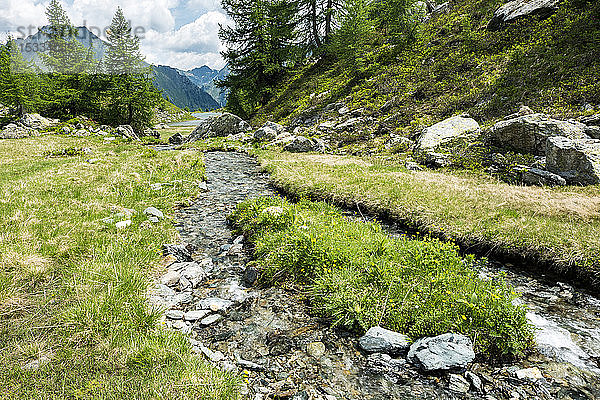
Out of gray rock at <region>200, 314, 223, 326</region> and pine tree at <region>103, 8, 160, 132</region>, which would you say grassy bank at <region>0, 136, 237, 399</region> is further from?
pine tree at <region>103, 8, 160, 132</region>

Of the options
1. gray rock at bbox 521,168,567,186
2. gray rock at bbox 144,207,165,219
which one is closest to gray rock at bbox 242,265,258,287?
gray rock at bbox 144,207,165,219

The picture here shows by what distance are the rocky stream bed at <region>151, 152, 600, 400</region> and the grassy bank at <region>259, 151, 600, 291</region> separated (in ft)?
2.80

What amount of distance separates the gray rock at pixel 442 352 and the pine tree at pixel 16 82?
55.7 meters

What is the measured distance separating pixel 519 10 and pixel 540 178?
82.6 ft

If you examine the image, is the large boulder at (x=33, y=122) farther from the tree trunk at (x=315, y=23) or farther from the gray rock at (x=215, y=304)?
the gray rock at (x=215, y=304)

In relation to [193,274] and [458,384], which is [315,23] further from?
[458,384]

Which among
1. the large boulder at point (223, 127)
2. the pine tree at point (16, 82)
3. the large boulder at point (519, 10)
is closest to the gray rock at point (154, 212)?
the large boulder at point (223, 127)

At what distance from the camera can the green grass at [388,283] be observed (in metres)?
5.64

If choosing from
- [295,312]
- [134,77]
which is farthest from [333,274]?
[134,77]

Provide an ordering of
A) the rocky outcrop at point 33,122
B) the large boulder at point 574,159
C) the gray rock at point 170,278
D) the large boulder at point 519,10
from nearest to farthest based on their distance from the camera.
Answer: the gray rock at point 170,278, the large boulder at point 574,159, the large boulder at point 519,10, the rocky outcrop at point 33,122

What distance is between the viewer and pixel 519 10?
29625 millimetres

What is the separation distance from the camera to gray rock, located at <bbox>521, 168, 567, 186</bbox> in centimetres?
1332

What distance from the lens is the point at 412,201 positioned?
12531 mm

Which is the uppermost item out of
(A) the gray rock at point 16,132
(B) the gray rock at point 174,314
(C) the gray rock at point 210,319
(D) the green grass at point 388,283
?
(A) the gray rock at point 16,132
